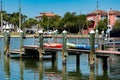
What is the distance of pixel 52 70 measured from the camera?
140 ft

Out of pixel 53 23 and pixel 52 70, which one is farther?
pixel 53 23

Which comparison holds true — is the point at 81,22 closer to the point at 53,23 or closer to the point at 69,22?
the point at 69,22

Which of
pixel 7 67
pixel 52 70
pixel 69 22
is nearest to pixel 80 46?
pixel 52 70

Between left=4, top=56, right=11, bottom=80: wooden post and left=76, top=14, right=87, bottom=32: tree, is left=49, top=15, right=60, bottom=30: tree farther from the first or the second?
left=4, top=56, right=11, bottom=80: wooden post

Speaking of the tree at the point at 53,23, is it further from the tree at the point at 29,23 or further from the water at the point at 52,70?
the water at the point at 52,70

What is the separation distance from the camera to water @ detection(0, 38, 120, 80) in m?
37.5

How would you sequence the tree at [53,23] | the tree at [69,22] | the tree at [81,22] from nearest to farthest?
the tree at [69,22]
the tree at [81,22]
the tree at [53,23]

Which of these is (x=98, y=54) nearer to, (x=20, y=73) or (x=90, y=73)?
(x=90, y=73)

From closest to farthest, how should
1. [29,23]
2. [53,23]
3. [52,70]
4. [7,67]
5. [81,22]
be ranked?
[52,70], [7,67], [81,22], [53,23], [29,23]

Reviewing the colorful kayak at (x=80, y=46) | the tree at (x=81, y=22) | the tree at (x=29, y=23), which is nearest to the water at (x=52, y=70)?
the colorful kayak at (x=80, y=46)

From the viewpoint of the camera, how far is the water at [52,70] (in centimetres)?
3750

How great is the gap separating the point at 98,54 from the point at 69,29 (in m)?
131

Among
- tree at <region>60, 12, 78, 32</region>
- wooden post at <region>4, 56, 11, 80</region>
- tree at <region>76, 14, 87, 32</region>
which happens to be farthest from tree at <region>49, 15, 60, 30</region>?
wooden post at <region>4, 56, 11, 80</region>

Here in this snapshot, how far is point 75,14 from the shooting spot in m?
182
